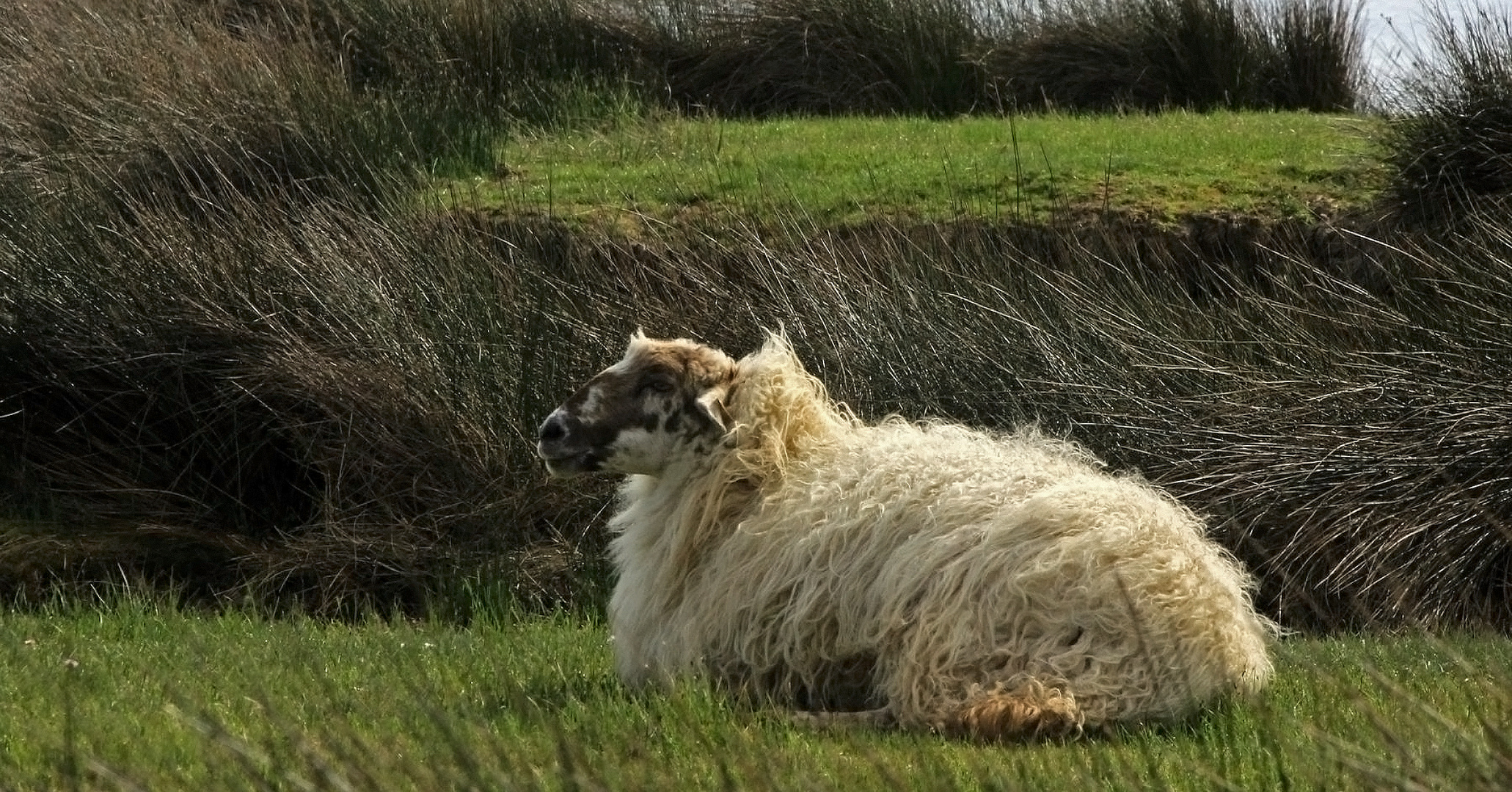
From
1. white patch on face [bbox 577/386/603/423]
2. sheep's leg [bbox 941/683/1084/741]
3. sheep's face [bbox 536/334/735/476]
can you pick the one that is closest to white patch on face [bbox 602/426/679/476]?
sheep's face [bbox 536/334/735/476]

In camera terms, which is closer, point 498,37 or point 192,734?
point 192,734

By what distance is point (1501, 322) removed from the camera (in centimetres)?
922

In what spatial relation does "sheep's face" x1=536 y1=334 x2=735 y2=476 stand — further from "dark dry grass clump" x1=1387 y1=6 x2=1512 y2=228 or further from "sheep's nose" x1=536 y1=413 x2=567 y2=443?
"dark dry grass clump" x1=1387 y1=6 x2=1512 y2=228

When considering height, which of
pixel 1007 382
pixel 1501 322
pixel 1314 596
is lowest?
pixel 1314 596

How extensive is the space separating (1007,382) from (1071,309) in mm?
586

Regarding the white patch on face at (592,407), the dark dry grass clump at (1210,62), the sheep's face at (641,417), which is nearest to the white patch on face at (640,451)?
the sheep's face at (641,417)

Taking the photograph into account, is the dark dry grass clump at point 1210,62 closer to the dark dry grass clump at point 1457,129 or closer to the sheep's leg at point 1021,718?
the dark dry grass clump at point 1457,129

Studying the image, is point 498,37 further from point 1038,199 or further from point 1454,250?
point 1454,250

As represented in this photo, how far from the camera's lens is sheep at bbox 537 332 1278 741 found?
5691 millimetres

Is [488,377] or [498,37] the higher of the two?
[498,37]

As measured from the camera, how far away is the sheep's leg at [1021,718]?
5.35m

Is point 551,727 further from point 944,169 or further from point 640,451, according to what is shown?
point 944,169

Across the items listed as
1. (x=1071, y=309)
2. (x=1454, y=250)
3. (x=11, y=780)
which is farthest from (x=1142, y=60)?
(x=11, y=780)

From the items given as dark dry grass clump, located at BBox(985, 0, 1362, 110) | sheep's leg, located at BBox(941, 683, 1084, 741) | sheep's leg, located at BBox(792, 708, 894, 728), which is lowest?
sheep's leg, located at BBox(792, 708, 894, 728)
